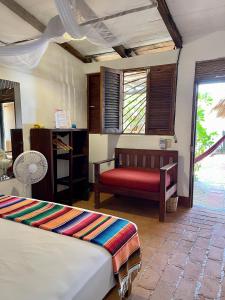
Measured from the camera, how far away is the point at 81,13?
1.80 m

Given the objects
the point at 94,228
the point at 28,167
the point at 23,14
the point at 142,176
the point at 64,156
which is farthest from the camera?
the point at 64,156

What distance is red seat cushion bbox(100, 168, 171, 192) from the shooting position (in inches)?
108

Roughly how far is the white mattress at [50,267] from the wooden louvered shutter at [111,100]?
6.78 ft

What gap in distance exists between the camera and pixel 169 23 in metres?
2.53

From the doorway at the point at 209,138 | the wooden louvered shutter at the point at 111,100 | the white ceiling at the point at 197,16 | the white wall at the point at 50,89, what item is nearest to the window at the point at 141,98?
the wooden louvered shutter at the point at 111,100

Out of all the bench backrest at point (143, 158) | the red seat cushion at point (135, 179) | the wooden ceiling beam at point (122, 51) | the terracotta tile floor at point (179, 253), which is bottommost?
the terracotta tile floor at point (179, 253)

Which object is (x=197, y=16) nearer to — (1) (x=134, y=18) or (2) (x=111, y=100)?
(1) (x=134, y=18)

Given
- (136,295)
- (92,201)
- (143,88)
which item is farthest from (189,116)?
(136,295)

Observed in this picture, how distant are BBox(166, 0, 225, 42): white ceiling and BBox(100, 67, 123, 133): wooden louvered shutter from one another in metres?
1.09

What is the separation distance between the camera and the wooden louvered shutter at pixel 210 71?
283cm

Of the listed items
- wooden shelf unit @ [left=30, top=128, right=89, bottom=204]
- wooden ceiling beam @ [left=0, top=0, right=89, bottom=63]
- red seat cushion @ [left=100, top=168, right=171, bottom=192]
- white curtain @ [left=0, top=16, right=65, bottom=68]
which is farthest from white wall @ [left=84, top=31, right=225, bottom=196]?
white curtain @ [left=0, top=16, right=65, bottom=68]

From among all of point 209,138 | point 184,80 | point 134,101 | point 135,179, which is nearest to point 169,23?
point 184,80

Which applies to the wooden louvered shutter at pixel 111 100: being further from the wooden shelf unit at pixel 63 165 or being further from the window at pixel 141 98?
the wooden shelf unit at pixel 63 165

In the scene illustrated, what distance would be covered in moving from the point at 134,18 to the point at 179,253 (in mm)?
2444
